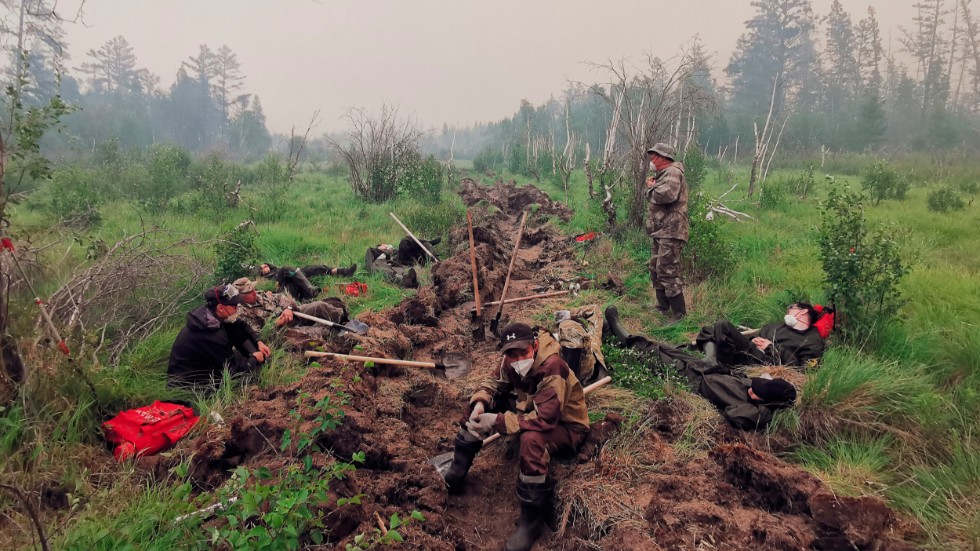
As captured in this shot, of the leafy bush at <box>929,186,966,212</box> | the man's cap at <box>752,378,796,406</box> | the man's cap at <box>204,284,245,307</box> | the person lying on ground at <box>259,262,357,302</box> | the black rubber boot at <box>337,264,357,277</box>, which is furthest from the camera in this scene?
the leafy bush at <box>929,186,966,212</box>

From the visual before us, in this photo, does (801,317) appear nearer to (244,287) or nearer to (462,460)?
(462,460)

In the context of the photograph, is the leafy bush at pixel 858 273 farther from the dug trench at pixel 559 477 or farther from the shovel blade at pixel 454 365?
the shovel blade at pixel 454 365

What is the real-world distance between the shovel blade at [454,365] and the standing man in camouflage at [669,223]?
261 centimetres

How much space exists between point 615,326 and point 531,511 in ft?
8.11

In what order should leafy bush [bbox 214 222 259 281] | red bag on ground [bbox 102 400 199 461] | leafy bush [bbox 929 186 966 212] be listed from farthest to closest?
leafy bush [bbox 929 186 966 212] < leafy bush [bbox 214 222 259 281] < red bag on ground [bbox 102 400 199 461]

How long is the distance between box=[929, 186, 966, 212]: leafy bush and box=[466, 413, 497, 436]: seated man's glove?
9.95 metres

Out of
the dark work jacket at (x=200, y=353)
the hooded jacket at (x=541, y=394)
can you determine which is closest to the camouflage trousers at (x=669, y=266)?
the hooded jacket at (x=541, y=394)

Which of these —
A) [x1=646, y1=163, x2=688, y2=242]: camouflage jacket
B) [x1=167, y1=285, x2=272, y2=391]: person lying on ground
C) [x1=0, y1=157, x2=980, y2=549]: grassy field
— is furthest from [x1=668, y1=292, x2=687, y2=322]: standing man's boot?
[x1=167, y1=285, x2=272, y2=391]: person lying on ground

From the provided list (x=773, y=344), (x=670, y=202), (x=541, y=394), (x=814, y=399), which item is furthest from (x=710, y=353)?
(x=541, y=394)

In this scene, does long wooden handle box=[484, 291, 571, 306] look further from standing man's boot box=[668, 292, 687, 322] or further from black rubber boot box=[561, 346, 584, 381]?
black rubber boot box=[561, 346, 584, 381]

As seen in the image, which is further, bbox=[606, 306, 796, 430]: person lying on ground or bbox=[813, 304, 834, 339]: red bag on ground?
bbox=[813, 304, 834, 339]: red bag on ground

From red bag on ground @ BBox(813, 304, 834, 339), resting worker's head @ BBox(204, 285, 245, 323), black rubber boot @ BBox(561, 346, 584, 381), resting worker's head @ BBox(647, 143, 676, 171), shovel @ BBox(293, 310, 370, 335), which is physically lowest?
red bag on ground @ BBox(813, 304, 834, 339)

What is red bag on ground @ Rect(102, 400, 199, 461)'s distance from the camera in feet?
10.2

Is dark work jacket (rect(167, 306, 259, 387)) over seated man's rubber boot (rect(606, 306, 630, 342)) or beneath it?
over
